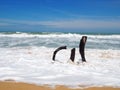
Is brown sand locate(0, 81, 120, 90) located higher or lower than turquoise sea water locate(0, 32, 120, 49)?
lower

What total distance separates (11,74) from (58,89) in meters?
2.17

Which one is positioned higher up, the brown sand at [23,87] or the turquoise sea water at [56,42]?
the turquoise sea water at [56,42]

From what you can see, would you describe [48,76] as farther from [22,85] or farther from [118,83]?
[118,83]

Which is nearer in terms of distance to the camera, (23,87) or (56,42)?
(23,87)

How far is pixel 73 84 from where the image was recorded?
5.96 meters

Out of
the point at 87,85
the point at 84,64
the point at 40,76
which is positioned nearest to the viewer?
the point at 87,85

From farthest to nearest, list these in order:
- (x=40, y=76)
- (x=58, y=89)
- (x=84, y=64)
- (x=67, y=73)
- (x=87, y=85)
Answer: (x=84, y=64) → (x=67, y=73) → (x=40, y=76) → (x=87, y=85) → (x=58, y=89)

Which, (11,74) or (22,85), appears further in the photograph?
(11,74)

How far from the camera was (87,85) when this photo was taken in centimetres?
593

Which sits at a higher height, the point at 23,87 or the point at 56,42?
the point at 56,42

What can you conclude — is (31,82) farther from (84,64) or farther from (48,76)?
(84,64)

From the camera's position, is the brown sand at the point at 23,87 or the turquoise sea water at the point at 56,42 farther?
the turquoise sea water at the point at 56,42

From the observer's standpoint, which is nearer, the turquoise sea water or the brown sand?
the brown sand

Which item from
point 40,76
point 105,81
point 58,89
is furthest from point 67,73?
point 58,89
